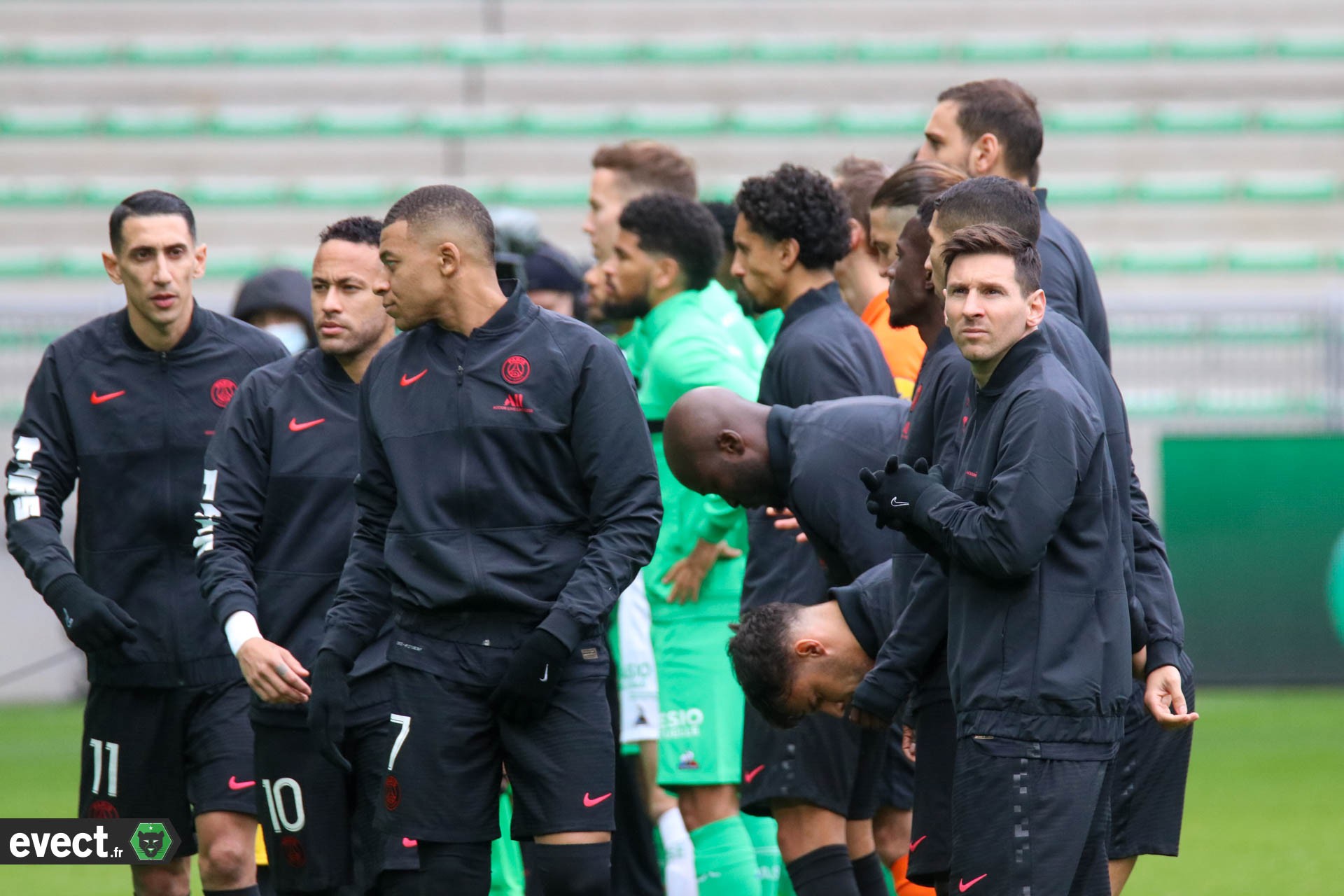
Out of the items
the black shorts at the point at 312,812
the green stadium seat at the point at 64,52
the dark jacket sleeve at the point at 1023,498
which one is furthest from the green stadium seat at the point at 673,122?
the dark jacket sleeve at the point at 1023,498

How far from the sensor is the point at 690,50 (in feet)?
51.2

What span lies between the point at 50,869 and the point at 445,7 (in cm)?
1015

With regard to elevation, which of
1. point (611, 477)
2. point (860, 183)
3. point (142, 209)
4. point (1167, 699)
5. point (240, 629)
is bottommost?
point (1167, 699)

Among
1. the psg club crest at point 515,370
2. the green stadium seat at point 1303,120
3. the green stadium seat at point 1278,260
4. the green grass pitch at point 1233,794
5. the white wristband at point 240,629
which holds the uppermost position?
the green stadium seat at point 1303,120

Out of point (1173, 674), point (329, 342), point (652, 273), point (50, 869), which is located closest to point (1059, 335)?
point (1173, 674)

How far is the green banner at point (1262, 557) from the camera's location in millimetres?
10938

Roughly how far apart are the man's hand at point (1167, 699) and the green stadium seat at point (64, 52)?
13874 mm

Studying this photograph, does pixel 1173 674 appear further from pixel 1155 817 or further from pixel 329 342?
pixel 329 342

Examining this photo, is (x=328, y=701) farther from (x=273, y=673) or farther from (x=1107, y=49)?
(x=1107, y=49)

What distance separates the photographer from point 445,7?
51.3 ft

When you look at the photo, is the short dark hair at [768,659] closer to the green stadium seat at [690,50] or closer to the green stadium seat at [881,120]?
the green stadium seat at [881,120]

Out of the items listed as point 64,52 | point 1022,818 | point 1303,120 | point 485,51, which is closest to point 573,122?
point 485,51

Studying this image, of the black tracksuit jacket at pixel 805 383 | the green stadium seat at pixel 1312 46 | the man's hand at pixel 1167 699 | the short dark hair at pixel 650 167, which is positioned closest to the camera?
the man's hand at pixel 1167 699

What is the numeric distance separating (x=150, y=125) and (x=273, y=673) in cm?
1210
